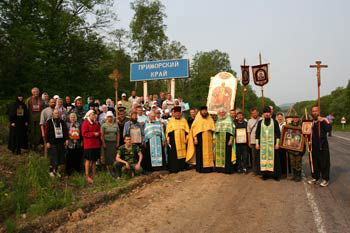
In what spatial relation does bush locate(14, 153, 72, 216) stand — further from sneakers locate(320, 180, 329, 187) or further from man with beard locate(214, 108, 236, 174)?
sneakers locate(320, 180, 329, 187)

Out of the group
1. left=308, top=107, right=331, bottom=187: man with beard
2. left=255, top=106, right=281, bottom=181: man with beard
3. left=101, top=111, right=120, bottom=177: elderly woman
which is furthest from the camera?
left=101, top=111, right=120, bottom=177: elderly woman

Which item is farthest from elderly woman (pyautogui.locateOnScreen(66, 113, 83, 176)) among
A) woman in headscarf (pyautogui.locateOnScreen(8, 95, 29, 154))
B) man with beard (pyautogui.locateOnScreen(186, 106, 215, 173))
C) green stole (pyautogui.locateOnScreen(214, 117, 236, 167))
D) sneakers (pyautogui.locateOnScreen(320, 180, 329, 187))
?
sneakers (pyautogui.locateOnScreen(320, 180, 329, 187))

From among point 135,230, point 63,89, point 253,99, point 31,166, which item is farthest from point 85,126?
point 253,99

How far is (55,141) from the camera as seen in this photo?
7875 mm

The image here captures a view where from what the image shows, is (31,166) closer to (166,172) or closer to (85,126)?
(85,126)

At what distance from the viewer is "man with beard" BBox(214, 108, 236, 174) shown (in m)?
8.99

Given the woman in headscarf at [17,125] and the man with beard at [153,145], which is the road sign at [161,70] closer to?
the man with beard at [153,145]

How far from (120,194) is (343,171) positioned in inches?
253

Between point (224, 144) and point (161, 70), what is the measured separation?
6853mm

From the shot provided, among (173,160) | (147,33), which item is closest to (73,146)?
(173,160)

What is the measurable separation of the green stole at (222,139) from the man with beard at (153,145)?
5.30 ft

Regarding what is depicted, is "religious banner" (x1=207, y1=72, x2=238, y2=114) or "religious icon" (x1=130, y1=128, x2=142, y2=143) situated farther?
"religious banner" (x1=207, y1=72, x2=238, y2=114)

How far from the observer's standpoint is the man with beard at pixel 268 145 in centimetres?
818

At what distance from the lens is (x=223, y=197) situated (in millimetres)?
6516
